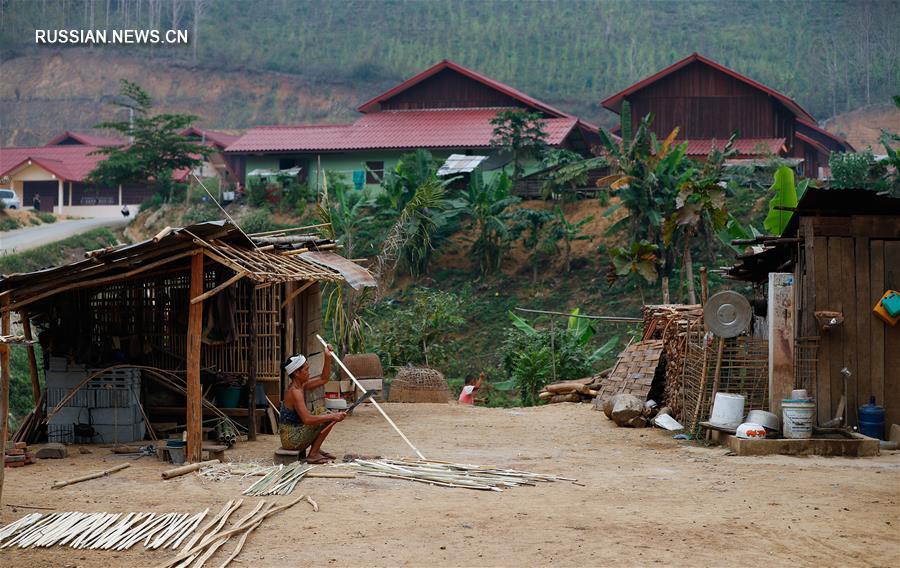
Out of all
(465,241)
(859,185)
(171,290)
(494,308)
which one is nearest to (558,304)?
(494,308)

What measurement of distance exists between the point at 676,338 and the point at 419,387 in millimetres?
5505

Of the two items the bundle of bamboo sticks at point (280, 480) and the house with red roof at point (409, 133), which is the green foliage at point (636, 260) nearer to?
the house with red roof at point (409, 133)

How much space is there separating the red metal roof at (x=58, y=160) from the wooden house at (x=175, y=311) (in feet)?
107

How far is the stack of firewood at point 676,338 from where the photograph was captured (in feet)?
44.9

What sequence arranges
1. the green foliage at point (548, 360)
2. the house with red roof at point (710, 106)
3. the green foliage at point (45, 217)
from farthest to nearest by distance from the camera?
the green foliage at point (45, 217) < the house with red roof at point (710, 106) < the green foliage at point (548, 360)

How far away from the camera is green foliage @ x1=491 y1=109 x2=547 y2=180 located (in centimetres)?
3262

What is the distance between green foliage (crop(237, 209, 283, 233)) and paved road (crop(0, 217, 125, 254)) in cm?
636

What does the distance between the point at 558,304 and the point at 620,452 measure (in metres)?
17.1

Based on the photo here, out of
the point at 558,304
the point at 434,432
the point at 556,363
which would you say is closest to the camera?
the point at 434,432

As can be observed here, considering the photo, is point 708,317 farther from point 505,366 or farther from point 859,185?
point 859,185

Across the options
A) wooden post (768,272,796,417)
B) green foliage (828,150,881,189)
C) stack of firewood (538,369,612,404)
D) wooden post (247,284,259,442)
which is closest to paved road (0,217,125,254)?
stack of firewood (538,369,612,404)

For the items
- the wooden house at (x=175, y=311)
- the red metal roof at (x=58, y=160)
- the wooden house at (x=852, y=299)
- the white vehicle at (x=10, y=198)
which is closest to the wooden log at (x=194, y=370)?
the wooden house at (x=175, y=311)

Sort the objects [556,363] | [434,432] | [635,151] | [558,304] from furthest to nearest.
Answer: [558,304], [635,151], [556,363], [434,432]

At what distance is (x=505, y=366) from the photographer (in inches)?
888
